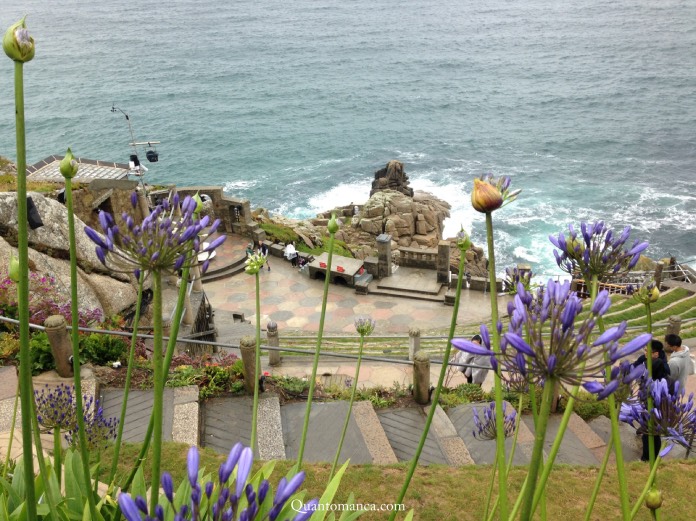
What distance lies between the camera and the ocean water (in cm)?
4784


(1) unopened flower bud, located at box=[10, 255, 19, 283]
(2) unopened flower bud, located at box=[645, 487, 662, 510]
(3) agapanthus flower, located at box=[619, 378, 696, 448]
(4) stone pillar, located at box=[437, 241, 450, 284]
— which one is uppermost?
(1) unopened flower bud, located at box=[10, 255, 19, 283]

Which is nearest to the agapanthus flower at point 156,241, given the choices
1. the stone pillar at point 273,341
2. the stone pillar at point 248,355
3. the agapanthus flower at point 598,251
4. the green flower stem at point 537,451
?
the green flower stem at point 537,451

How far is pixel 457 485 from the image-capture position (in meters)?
7.49

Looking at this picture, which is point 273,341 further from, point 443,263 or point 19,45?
point 19,45

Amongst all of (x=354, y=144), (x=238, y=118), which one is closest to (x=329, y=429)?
(x=354, y=144)

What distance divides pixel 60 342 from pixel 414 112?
66338 mm

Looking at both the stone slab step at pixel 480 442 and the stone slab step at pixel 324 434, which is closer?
the stone slab step at pixel 324 434

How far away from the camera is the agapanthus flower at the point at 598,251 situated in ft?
8.77

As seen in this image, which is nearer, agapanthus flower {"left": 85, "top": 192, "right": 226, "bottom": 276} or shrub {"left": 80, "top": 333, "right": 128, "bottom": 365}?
agapanthus flower {"left": 85, "top": 192, "right": 226, "bottom": 276}

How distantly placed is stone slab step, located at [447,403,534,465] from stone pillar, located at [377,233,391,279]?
13805mm

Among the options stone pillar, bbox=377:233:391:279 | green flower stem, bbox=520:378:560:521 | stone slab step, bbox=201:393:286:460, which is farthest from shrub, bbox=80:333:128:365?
stone pillar, bbox=377:233:391:279

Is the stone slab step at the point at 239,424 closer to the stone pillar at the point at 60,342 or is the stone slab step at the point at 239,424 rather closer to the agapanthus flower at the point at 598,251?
the stone pillar at the point at 60,342

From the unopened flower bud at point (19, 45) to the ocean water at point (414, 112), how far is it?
38.6m

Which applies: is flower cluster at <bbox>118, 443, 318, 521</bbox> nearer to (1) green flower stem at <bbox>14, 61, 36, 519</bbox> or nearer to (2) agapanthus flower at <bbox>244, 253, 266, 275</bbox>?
(1) green flower stem at <bbox>14, 61, 36, 519</bbox>
